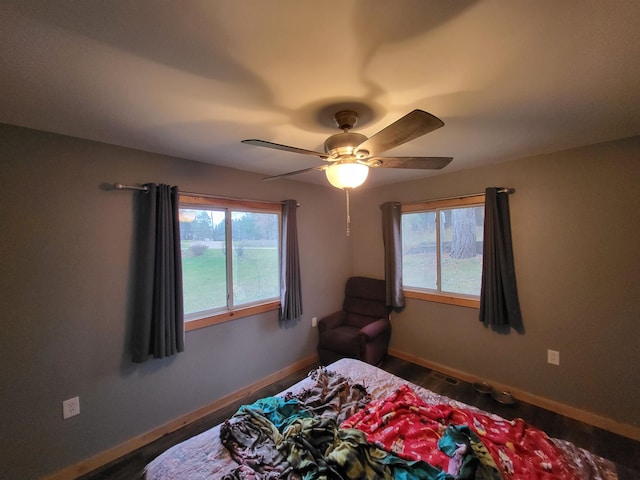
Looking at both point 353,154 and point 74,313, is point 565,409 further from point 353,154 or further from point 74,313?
point 74,313

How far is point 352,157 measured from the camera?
1.52 metres

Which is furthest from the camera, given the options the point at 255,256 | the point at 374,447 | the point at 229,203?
the point at 255,256

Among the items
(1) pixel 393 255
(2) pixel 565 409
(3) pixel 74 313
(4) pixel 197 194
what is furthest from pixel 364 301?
(3) pixel 74 313

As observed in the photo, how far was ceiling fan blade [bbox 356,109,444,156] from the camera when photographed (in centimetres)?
108

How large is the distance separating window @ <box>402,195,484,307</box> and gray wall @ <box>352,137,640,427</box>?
0.74 feet

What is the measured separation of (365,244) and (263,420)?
112 inches

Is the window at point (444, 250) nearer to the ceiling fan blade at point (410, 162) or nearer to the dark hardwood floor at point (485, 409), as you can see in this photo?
the dark hardwood floor at point (485, 409)

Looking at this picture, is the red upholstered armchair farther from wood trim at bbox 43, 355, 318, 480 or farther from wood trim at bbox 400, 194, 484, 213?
wood trim at bbox 400, 194, 484, 213

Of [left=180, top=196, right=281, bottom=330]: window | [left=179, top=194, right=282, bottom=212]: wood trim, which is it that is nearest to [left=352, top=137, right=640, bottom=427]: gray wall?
[left=179, top=194, right=282, bottom=212]: wood trim

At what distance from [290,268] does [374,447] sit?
2.02m

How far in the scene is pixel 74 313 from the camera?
1.86 metres

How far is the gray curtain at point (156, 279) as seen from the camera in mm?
2061

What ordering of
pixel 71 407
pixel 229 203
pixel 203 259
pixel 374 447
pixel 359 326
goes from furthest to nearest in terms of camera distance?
1. pixel 359 326
2. pixel 229 203
3. pixel 203 259
4. pixel 71 407
5. pixel 374 447

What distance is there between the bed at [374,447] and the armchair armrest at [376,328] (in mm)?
1267
